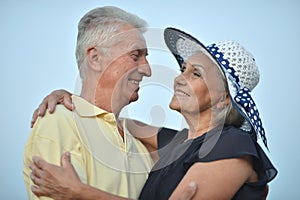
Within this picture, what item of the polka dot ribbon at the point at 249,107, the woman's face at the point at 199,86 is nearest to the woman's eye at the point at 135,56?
the woman's face at the point at 199,86

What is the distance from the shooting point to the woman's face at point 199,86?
7.01 ft

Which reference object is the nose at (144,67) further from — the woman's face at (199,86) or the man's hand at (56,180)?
the man's hand at (56,180)

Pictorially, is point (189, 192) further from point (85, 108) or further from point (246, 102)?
point (85, 108)

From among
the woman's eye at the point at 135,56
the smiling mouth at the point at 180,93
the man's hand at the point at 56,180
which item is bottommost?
the man's hand at the point at 56,180

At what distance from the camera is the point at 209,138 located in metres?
2.05

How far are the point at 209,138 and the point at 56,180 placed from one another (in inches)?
22.8

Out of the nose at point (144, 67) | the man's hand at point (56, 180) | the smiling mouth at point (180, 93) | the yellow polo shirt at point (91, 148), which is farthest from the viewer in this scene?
the nose at point (144, 67)

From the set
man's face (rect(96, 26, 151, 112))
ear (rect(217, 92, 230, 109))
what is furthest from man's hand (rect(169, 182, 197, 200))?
man's face (rect(96, 26, 151, 112))

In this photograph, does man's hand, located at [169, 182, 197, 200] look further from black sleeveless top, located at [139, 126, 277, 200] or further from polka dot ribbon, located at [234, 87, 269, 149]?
polka dot ribbon, located at [234, 87, 269, 149]

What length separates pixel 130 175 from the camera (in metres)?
2.16

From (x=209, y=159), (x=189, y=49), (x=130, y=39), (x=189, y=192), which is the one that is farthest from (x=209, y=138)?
(x=130, y=39)

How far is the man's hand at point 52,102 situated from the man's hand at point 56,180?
0.85ft

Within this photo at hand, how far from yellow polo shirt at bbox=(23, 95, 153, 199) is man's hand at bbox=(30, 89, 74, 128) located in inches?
0.8

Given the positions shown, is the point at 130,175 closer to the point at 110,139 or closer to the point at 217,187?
the point at 110,139
